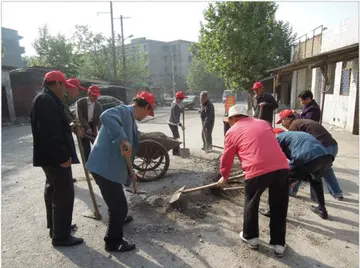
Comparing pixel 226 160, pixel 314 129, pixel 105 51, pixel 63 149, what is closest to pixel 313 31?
pixel 314 129

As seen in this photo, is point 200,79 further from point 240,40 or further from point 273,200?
point 273,200

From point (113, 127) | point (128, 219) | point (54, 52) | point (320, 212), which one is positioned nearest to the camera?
point (113, 127)

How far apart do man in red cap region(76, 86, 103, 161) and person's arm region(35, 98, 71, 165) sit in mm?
2367

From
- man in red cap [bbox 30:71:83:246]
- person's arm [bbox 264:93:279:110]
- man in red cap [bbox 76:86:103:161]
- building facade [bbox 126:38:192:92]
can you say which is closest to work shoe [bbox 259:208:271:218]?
man in red cap [bbox 30:71:83:246]

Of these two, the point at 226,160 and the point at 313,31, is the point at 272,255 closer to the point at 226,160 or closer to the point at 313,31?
the point at 226,160

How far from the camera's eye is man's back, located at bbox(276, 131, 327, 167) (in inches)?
124

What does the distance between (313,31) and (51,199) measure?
1693 cm

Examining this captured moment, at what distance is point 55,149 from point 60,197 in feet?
1.90

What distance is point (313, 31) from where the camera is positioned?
587 inches

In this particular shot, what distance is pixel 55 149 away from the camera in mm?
2537

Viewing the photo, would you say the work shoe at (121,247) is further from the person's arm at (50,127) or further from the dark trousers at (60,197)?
the person's arm at (50,127)

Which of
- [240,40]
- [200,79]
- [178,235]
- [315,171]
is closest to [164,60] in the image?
[200,79]

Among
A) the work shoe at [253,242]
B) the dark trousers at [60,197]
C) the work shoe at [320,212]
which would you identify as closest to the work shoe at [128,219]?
the dark trousers at [60,197]

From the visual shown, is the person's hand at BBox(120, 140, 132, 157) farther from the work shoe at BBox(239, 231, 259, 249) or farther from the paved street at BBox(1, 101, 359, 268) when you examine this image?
the work shoe at BBox(239, 231, 259, 249)
